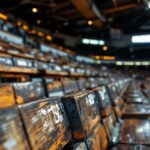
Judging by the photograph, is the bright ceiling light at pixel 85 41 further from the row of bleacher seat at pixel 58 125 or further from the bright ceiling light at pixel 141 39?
the row of bleacher seat at pixel 58 125

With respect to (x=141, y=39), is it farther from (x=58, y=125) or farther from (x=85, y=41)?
(x=58, y=125)

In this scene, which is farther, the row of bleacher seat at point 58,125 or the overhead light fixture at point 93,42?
the overhead light fixture at point 93,42

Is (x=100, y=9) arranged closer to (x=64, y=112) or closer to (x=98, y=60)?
(x=98, y=60)

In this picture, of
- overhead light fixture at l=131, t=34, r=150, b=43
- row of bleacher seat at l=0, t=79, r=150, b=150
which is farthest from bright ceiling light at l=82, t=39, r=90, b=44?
row of bleacher seat at l=0, t=79, r=150, b=150

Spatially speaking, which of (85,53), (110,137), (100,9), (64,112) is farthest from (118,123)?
(85,53)

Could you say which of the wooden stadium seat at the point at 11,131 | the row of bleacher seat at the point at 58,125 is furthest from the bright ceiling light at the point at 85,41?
the wooden stadium seat at the point at 11,131

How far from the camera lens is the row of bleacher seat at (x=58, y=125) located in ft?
2.21

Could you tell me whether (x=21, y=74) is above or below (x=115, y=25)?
below

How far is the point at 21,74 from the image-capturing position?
3070 millimetres

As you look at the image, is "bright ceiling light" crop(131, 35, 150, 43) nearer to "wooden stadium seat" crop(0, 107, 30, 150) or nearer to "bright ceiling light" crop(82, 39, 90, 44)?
"bright ceiling light" crop(82, 39, 90, 44)

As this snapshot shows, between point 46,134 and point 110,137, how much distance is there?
0.83 m

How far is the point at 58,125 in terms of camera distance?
37.7 inches

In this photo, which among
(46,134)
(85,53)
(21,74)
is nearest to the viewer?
(46,134)


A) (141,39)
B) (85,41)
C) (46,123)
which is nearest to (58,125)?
(46,123)
